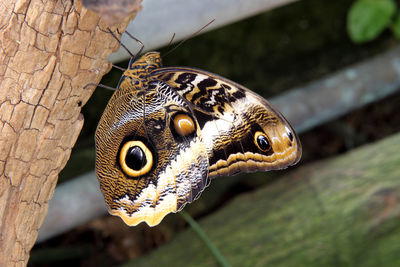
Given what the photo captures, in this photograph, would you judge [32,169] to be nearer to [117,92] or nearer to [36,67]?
[36,67]

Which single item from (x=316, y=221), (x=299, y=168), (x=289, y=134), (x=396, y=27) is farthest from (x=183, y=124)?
(x=396, y=27)

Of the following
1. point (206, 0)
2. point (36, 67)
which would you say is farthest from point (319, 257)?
point (36, 67)

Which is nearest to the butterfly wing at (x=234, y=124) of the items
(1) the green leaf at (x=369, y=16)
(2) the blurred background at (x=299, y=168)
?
(2) the blurred background at (x=299, y=168)

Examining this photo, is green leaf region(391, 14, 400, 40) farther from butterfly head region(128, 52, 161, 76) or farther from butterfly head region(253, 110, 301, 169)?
butterfly head region(128, 52, 161, 76)

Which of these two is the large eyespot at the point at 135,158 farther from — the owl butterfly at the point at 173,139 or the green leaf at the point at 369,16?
the green leaf at the point at 369,16

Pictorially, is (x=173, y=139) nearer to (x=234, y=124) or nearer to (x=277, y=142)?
(x=234, y=124)
